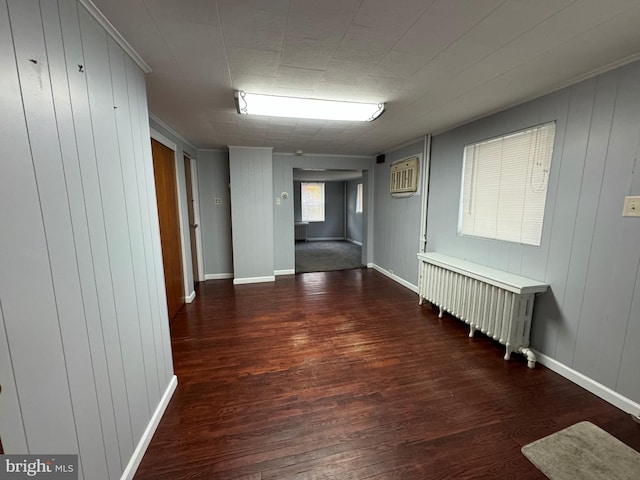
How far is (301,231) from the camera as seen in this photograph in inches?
364

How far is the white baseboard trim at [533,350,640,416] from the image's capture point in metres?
1.77

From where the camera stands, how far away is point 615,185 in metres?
→ 1.83

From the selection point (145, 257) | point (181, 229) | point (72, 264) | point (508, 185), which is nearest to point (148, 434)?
point (145, 257)

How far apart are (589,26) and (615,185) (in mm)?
1077

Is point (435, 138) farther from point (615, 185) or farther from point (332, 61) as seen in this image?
point (332, 61)

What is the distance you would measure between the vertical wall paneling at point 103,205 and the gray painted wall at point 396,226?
369 cm

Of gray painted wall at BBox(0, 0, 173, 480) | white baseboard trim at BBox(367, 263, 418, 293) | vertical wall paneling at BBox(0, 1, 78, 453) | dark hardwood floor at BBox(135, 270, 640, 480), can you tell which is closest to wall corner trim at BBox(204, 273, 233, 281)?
dark hardwood floor at BBox(135, 270, 640, 480)

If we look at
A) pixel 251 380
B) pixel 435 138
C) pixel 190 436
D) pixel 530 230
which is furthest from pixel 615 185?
pixel 190 436

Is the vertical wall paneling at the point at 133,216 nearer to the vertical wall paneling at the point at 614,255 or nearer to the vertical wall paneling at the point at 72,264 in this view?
the vertical wall paneling at the point at 72,264

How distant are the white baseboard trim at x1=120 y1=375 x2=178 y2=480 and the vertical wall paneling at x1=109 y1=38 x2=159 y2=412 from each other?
0.24ft

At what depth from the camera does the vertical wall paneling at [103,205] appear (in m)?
1.17

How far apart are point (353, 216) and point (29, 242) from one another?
8507 millimetres

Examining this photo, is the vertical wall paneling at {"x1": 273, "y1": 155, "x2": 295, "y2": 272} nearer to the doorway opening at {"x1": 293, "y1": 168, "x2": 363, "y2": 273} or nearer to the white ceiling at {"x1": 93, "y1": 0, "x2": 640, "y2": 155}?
the white ceiling at {"x1": 93, "y1": 0, "x2": 640, "y2": 155}

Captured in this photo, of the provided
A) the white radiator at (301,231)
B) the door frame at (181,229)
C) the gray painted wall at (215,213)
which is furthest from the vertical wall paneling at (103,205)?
the white radiator at (301,231)
